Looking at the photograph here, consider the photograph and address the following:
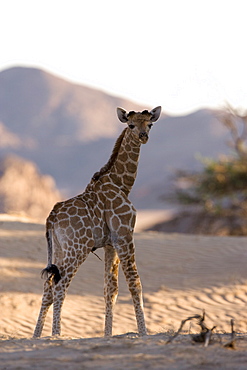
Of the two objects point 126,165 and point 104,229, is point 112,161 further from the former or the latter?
point 104,229

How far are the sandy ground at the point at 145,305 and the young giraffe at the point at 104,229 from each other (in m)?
0.55

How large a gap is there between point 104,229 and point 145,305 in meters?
4.97

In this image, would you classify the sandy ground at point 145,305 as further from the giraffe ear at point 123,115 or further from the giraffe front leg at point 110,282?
the giraffe ear at point 123,115

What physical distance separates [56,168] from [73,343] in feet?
293

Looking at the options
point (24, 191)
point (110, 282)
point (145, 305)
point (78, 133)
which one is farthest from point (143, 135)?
point (78, 133)

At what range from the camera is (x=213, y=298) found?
13273 mm

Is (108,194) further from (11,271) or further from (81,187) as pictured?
(81,187)

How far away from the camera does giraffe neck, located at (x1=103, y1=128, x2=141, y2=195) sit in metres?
8.31

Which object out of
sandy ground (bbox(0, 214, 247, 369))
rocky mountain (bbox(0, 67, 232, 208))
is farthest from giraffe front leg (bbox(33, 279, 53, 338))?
rocky mountain (bbox(0, 67, 232, 208))

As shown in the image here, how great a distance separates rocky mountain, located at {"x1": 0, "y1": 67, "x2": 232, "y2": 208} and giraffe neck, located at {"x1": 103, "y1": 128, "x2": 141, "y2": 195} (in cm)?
6007

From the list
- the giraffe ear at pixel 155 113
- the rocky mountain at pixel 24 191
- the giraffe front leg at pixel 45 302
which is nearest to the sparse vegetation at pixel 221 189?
the rocky mountain at pixel 24 191

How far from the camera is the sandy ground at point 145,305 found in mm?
5723

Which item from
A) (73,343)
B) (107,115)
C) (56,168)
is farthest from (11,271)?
(107,115)

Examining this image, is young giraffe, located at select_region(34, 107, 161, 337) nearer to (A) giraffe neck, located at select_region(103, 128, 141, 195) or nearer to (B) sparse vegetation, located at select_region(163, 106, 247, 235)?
(A) giraffe neck, located at select_region(103, 128, 141, 195)
